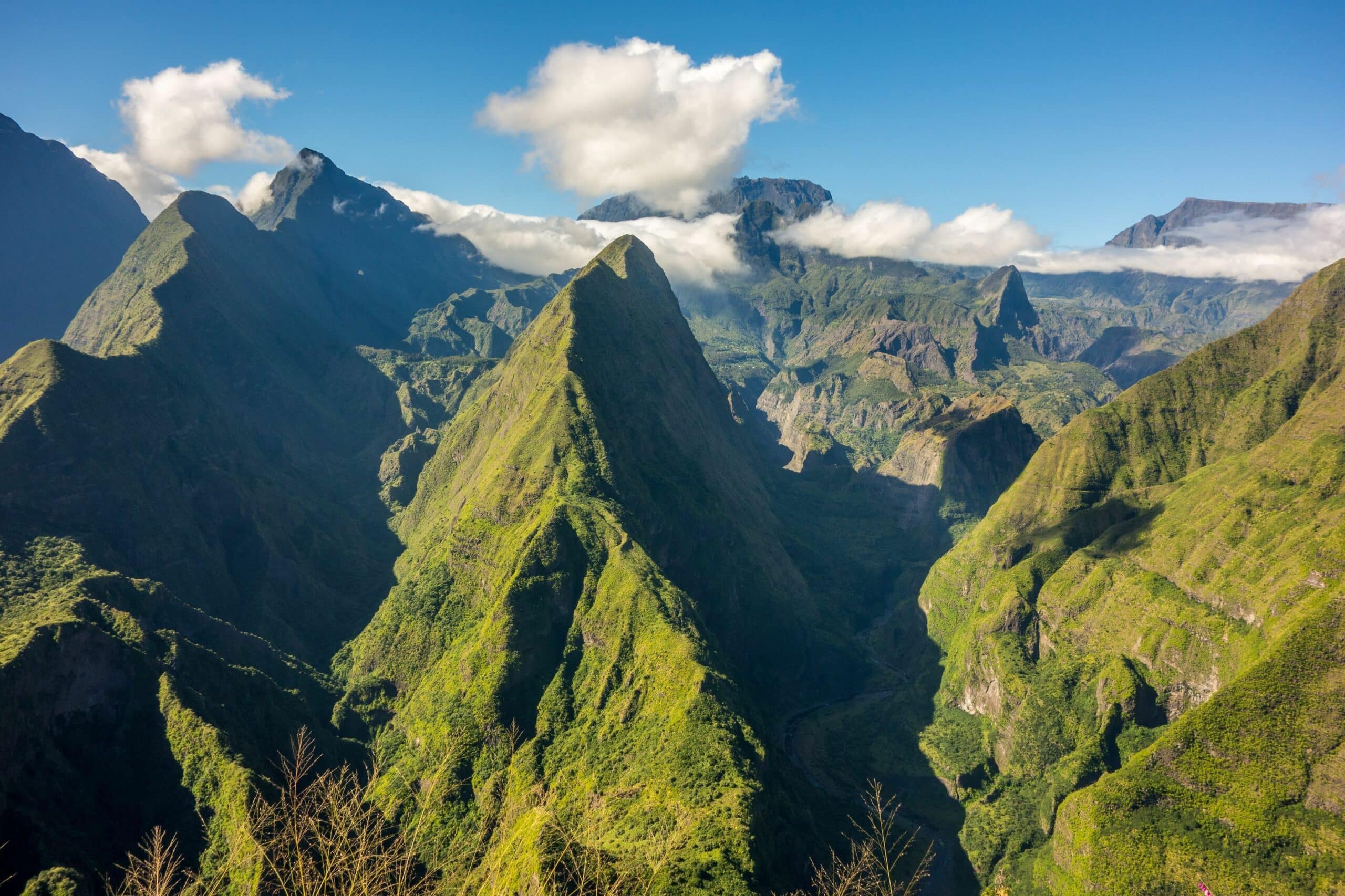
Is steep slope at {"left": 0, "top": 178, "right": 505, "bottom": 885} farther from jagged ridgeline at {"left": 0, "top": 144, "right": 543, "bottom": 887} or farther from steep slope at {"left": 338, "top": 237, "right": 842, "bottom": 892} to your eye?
steep slope at {"left": 338, "top": 237, "right": 842, "bottom": 892}

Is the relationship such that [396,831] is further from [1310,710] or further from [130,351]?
[130,351]

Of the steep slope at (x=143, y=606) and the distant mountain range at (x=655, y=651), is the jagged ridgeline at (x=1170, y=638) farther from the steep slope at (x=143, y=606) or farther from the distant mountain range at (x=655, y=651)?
the steep slope at (x=143, y=606)

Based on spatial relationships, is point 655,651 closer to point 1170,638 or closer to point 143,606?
point 143,606

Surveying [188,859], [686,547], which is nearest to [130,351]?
[188,859]

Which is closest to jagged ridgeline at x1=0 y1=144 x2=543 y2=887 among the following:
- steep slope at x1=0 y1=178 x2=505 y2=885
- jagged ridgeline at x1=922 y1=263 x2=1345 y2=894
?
steep slope at x1=0 y1=178 x2=505 y2=885

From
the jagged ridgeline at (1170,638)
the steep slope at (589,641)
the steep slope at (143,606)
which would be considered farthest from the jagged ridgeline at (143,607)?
the jagged ridgeline at (1170,638)
